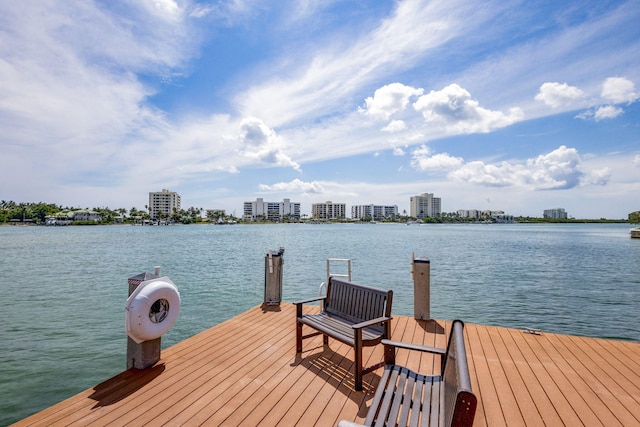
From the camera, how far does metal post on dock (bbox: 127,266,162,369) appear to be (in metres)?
4.02

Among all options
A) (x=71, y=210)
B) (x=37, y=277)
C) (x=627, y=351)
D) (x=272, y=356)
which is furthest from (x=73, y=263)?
(x=71, y=210)

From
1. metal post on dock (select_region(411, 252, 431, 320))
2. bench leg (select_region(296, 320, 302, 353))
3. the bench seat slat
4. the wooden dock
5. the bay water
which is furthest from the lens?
the bay water

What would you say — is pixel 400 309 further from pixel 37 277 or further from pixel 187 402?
pixel 37 277

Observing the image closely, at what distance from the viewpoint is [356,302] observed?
Result: 14.5 ft

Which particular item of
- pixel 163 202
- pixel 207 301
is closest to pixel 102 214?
pixel 163 202

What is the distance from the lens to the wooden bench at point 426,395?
156cm

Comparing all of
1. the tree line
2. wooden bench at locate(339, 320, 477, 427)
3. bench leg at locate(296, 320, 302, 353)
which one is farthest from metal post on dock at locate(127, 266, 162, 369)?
the tree line

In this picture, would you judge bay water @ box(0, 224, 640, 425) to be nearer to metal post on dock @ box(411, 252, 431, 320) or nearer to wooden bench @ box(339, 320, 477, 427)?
metal post on dock @ box(411, 252, 431, 320)

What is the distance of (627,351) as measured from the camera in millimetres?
4660

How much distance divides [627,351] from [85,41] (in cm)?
1413

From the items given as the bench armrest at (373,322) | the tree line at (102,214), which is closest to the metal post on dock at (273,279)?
the bench armrest at (373,322)

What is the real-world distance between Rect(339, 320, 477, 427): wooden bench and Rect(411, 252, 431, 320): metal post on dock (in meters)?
3.15

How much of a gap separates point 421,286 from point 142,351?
15.4 feet

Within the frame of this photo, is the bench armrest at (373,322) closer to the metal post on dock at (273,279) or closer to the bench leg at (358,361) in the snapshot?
the bench leg at (358,361)
